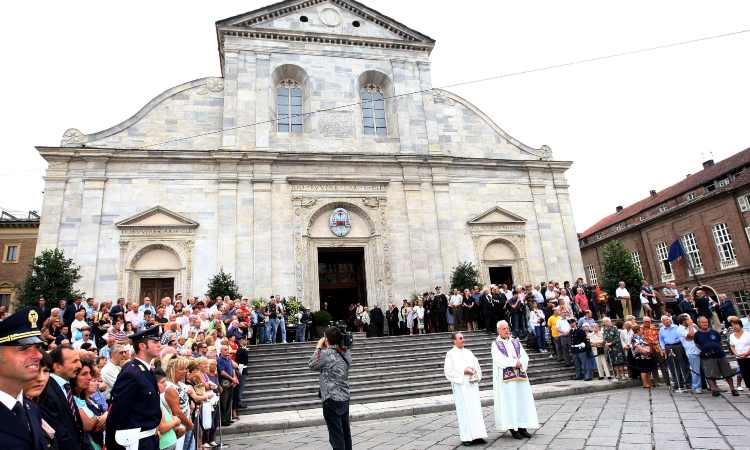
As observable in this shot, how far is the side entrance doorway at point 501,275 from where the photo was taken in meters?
22.6

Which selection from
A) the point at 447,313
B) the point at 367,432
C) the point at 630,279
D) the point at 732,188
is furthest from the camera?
the point at 732,188

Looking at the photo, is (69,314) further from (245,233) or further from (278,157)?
(278,157)

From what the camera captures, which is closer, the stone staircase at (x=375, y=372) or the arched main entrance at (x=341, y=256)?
the stone staircase at (x=375, y=372)

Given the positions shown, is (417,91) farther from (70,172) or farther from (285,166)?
(70,172)

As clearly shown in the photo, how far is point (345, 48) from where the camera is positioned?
2439 centimetres

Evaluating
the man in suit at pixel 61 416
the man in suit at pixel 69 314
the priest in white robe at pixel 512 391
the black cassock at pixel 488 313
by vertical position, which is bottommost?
the priest in white robe at pixel 512 391

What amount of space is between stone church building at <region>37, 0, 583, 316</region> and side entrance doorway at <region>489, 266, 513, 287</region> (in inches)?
2.2

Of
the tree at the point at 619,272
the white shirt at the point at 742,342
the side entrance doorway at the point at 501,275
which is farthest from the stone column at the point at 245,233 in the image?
the tree at the point at 619,272

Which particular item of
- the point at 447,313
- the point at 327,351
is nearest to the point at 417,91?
the point at 447,313

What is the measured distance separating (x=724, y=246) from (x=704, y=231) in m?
1.80

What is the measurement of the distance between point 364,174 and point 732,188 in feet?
89.9

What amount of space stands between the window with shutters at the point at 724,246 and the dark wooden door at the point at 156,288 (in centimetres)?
3712

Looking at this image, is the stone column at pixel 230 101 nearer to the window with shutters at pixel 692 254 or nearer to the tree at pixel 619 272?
the tree at pixel 619 272

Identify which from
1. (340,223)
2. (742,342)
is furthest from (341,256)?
(742,342)
